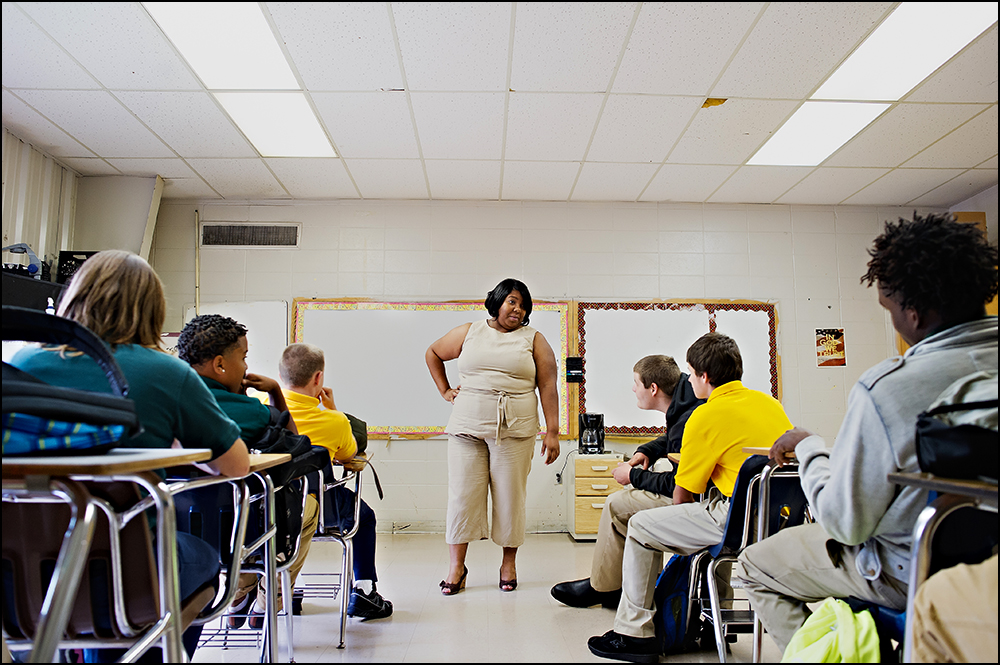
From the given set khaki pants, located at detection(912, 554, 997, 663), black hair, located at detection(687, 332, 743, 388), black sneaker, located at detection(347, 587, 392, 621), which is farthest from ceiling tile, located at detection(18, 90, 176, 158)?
khaki pants, located at detection(912, 554, 997, 663)

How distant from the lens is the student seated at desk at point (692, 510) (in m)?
1.95

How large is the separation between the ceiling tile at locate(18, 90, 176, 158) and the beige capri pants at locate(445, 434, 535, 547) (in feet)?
8.35

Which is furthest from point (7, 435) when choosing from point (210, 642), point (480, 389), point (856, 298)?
point (856, 298)

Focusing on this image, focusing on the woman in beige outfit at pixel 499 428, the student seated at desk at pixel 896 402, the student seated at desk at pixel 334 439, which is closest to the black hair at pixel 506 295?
the woman in beige outfit at pixel 499 428

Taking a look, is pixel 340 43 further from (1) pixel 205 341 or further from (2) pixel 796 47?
(2) pixel 796 47

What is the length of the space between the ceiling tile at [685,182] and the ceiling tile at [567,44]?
1.29m

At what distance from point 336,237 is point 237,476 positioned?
3621 mm

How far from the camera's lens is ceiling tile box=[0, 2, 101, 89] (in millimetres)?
2609

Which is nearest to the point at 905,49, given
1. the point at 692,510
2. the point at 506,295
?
the point at 506,295

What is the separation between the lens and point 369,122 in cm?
357

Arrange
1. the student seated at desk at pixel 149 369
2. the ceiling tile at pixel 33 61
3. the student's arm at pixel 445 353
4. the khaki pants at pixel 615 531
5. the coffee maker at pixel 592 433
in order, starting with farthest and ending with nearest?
the coffee maker at pixel 592 433 → the student's arm at pixel 445 353 → the ceiling tile at pixel 33 61 → the khaki pants at pixel 615 531 → the student seated at desk at pixel 149 369

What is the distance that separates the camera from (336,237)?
4.81 meters

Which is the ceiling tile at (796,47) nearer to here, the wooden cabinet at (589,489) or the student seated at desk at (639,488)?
the student seated at desk at (639,488)

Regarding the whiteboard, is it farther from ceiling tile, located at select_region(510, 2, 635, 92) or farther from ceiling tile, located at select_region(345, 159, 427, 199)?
ceiling tile, located at select_region(510, 2, 635, 92)
